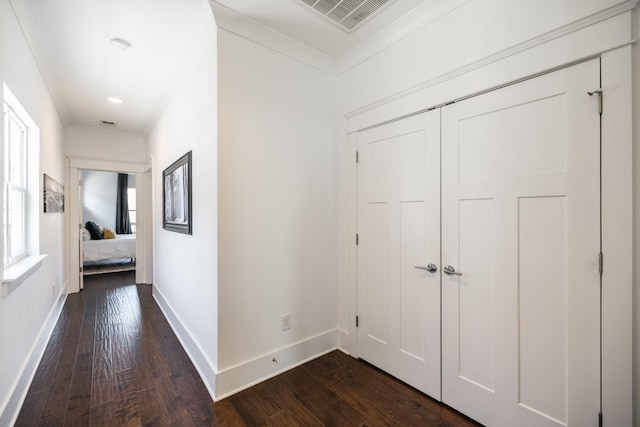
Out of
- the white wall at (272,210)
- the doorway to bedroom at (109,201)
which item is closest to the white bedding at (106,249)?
the doorway to bedroom at (109,201)

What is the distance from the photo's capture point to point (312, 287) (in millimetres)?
2482

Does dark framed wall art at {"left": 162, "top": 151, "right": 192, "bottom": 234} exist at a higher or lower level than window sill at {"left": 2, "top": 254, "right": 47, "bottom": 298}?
higher

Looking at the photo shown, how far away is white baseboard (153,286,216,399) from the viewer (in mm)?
2018

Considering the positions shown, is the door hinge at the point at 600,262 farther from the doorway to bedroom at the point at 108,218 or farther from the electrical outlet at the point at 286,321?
the doorway to bedroom at the point at 108,218

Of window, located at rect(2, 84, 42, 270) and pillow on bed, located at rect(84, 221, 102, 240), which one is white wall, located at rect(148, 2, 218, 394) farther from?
pillow on bed, located at rect(84, 221, 102, 240)

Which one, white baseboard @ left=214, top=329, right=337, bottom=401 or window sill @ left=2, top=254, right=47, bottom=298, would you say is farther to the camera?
white baseboard @ left=214, top=329, right=337, bottom=401

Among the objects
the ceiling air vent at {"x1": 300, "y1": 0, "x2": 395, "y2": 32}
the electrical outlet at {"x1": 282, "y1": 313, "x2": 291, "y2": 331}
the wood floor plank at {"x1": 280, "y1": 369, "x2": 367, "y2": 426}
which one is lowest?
the wood floor plank at {"x1": 280, "y1": 369, "x2": 367, "y2": 426}

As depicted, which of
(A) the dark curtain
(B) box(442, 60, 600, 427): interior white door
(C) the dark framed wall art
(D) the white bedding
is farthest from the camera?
(A) the dark curtain

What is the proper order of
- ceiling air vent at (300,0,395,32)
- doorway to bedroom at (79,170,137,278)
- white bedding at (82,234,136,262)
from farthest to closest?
doorway to bedroom at (79,170,137,278)
white bedding at (82,234,136,262)
ceiling air vent at (300,0,395,32)

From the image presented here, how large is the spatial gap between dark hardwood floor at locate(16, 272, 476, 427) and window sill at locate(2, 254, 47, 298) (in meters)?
0.80

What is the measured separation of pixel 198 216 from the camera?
232cm

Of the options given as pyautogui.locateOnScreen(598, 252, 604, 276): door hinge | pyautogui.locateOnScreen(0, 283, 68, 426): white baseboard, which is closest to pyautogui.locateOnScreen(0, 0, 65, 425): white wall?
pyautogui.locateOnScreen(0, 283, 68, 426): white baseboard

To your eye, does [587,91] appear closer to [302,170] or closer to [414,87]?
[414,87]

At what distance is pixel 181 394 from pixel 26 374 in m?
1.13
